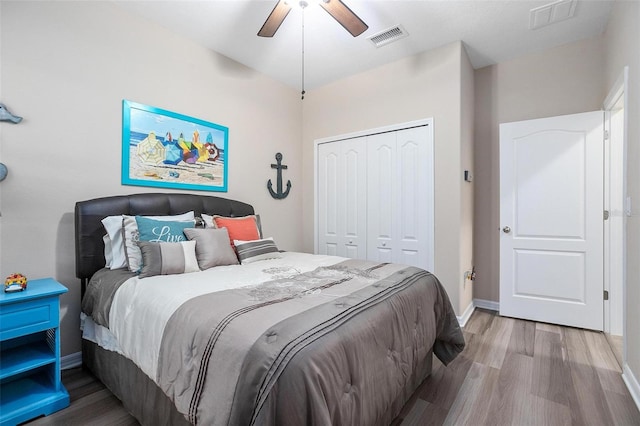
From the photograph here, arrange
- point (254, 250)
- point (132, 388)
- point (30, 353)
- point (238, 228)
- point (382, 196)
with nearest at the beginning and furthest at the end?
1. point (132, 388)
2. point (30, 353)
3. point (254, 250)
4. point (238, 228)
5. point (382, 196)

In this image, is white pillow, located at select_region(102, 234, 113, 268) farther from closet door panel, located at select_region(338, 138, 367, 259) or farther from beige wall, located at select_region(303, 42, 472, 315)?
beige wall, located at select_region(303, 42, 472, 315)

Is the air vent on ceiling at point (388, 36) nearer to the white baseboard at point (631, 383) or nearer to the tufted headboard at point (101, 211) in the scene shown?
the tufted headboard at point (101, 211)

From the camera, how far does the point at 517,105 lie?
3.37 metres

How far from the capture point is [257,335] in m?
1.05

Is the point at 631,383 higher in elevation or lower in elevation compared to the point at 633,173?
lower

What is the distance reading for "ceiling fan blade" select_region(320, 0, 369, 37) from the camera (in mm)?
1939

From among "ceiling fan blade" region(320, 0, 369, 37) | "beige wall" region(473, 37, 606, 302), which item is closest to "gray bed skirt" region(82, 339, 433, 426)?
"beige wall" region(473, 37, 606, 302)

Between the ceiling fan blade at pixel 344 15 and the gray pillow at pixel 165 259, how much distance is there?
1.89 metres

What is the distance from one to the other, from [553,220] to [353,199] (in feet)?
6.94

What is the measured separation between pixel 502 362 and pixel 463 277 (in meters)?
0.96

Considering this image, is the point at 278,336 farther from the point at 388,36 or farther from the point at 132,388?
the point at 388,36

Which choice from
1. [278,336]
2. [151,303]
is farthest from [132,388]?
[278,336]

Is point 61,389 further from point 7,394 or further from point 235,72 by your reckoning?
point 235,72

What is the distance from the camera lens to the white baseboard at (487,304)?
3461 mm
